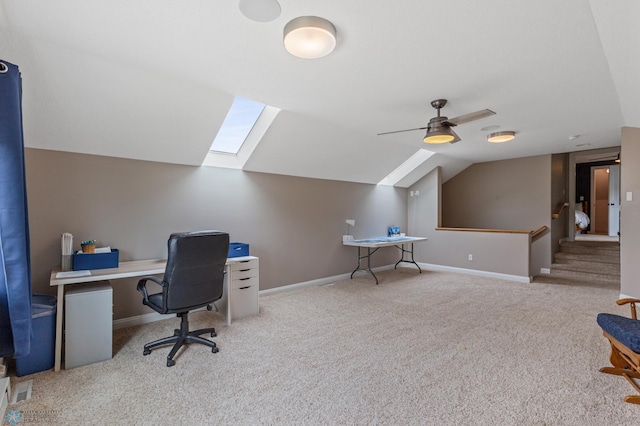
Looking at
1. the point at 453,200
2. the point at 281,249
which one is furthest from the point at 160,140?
the point at 453,200

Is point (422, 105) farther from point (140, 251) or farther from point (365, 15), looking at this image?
point (140, 251)

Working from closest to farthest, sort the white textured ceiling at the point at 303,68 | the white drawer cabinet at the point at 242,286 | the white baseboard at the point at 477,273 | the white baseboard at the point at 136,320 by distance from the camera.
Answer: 1. the white textured ceiling at the point at 303,68
2. the white baseboard at the point at 136,320
3. the white drawer cabinet at the point at 242,286
4. the white baseboard at the point at 477,273

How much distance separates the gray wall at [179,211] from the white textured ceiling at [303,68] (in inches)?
8.8

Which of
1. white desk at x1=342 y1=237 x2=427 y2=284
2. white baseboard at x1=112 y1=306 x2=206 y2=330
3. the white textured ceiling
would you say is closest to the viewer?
the white textured ceiling

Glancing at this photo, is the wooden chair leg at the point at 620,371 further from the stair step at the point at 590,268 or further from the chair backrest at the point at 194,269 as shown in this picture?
the stair step at the point at 590,268

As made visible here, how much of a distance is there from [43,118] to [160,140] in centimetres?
92

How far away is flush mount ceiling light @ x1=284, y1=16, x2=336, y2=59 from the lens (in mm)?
1794

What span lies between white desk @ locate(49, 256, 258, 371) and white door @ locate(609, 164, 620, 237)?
9.46 metres

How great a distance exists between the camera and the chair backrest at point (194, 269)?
245 centimetres

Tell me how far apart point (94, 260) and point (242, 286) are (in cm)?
143

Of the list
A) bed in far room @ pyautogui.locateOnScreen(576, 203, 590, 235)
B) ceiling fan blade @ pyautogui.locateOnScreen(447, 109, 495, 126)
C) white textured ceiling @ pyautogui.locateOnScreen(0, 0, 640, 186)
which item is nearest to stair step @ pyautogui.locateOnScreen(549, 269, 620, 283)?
white textured ceiling @ pyautogui.locateOnScreen(0, 0, 640, 186)

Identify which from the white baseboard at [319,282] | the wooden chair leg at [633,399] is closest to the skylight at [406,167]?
the white baseboard at [319,282]

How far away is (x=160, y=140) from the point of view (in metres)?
3.23

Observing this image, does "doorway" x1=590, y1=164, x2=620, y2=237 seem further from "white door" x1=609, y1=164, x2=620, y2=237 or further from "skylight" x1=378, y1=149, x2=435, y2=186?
"skylight" x1=378, y1=149, x2=435, y2=186
